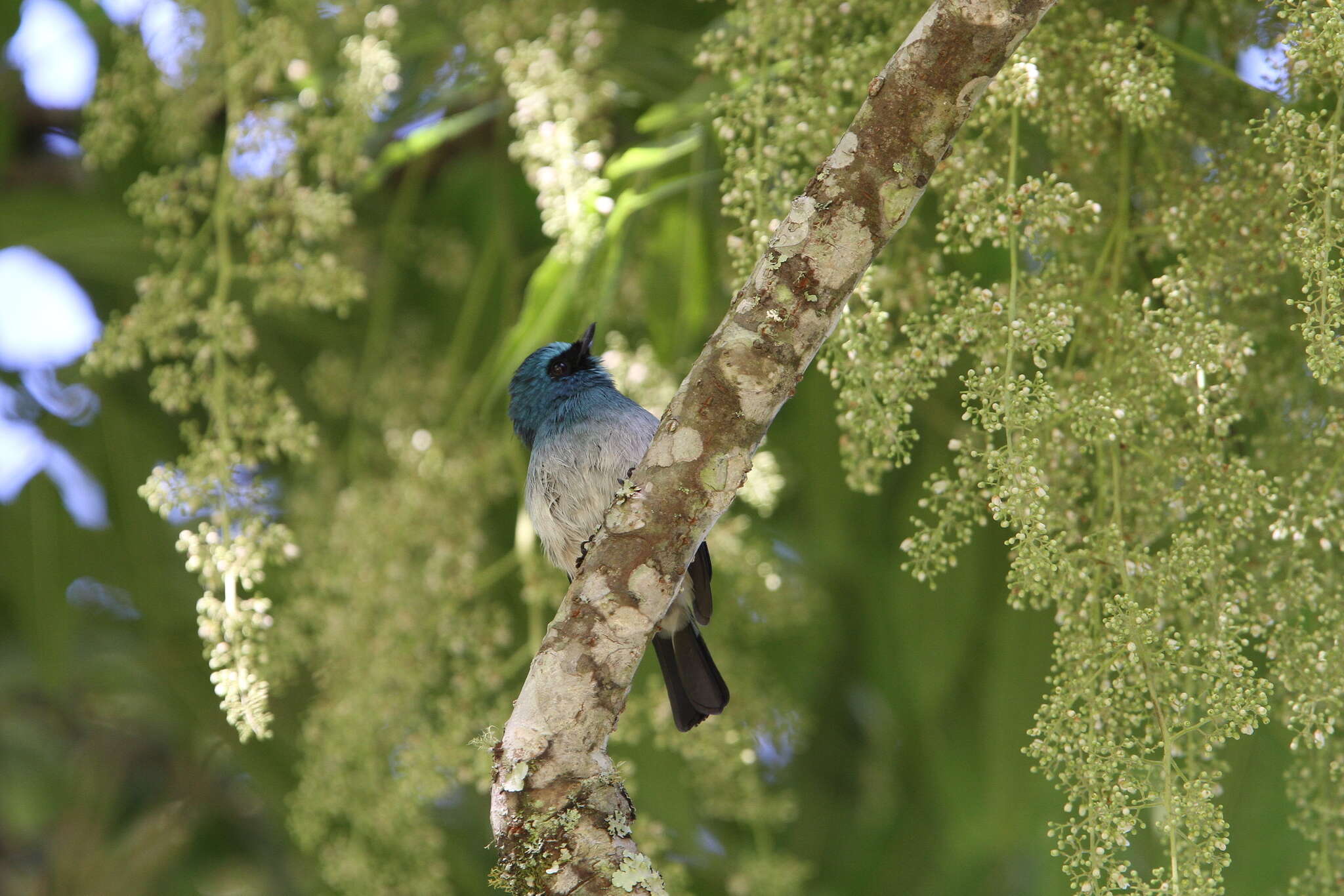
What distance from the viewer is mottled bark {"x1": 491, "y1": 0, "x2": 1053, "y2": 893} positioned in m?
1.43

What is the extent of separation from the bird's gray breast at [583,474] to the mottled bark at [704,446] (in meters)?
1.00

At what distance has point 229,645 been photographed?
179 cm

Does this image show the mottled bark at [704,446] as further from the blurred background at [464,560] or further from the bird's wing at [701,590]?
the bird's wing at [701,590]

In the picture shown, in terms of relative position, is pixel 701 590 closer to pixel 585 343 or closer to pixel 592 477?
pixel 592 477

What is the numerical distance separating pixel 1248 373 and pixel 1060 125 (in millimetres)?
482

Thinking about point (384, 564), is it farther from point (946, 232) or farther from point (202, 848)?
point (202, 848)

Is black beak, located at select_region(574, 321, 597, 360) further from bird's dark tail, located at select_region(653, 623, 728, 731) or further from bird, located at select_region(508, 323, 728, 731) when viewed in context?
bird's dark tail, located at select_region(653, 623, 728, 731)

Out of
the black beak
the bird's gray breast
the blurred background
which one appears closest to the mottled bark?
the blurred background

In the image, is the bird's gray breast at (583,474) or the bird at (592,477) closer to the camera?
the bird at (592,477)

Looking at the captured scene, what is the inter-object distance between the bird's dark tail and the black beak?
601 millimetres

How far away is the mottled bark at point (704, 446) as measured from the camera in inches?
56.3

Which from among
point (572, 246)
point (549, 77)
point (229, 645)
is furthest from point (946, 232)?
point (229, 645)

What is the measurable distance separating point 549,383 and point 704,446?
135 centimetres

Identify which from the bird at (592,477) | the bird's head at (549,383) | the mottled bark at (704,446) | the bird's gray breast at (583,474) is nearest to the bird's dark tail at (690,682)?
the bird at (592,477)
